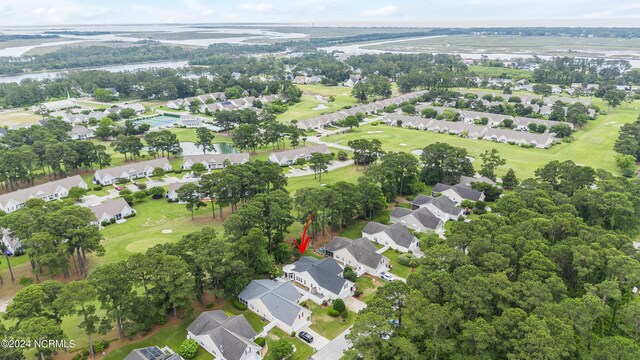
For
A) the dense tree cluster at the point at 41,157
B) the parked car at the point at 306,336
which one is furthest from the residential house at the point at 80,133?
the parked car at the point at 306,336

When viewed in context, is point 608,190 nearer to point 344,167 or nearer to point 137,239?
point 344,167

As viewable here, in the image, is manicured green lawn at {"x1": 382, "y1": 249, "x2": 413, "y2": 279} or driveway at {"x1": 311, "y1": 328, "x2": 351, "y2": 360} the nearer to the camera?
driveway at {"x1": 311, "y1": 328, "x2": 351, "y2": 360}

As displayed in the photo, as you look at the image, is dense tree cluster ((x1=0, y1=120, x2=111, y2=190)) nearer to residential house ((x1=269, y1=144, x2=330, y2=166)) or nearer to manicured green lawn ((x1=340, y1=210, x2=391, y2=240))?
residential house ((x1=269, y1=144, x2=330, y2=166))

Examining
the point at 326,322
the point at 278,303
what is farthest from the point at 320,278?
the point at 278,303

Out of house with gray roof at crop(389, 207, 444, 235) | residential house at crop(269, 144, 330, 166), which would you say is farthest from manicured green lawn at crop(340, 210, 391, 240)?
residential house at crop(269, 144, 330, 166)

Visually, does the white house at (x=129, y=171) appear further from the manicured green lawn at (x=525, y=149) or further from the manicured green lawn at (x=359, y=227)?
the manicured green lawn at (x=359, y=227)

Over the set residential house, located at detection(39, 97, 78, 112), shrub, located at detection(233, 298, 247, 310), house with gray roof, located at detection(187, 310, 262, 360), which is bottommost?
shrub, located at detection(233, 298, 247, 310)
